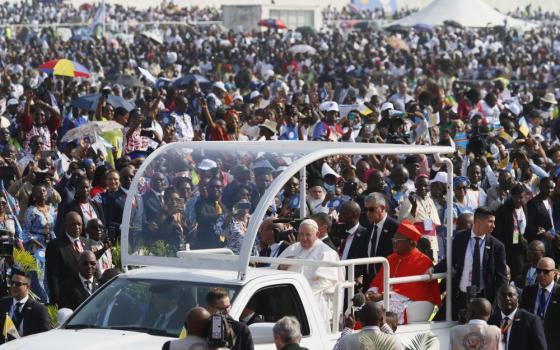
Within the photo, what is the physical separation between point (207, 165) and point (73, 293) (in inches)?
73.7

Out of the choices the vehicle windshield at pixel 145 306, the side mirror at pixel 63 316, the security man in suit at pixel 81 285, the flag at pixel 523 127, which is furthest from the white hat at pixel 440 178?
the flag at pixel 523 127

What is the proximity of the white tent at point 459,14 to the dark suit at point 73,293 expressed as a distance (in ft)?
135

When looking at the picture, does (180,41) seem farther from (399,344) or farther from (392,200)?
(399,344)

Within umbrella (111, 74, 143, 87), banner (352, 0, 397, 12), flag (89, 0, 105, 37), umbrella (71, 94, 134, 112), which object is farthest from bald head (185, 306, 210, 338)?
banner (352, 0, 397, 12)

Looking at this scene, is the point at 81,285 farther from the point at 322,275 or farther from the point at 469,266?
the point at 469,266

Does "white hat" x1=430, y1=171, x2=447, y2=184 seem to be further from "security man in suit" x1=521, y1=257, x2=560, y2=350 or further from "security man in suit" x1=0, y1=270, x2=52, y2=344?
"security man in suit" x1=0, y1=270, x2=52, y2=344

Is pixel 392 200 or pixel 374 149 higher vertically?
pixel 374 149

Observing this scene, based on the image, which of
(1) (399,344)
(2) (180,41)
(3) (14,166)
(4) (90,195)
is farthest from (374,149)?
(2) (180,41)

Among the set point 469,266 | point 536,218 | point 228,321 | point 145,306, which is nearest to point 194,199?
point 145,306

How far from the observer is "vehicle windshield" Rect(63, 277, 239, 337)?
32.4 ft

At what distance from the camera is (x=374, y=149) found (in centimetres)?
1150

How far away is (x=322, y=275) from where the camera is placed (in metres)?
10.7

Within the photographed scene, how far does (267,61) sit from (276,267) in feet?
107

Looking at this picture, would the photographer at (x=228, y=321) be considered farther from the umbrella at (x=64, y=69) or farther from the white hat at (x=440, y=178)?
the umbrella at (x=64, y=69)
